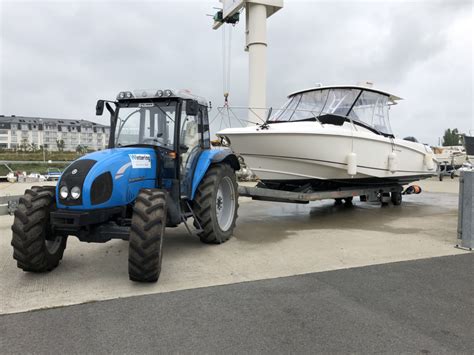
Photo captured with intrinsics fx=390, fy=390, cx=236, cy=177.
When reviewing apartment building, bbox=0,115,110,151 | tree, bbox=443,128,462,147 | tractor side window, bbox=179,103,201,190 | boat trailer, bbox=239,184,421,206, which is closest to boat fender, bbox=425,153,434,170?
boat trailer, bbox=239,184,421,206

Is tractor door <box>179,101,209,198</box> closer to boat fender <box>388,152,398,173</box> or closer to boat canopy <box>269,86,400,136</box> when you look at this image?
boat canopy <box>269,86,400,136</box>

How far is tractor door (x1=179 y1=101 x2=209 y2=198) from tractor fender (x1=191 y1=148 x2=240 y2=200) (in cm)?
6

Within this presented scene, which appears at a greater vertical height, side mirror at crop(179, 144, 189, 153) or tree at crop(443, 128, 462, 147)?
tree at crop(443, 128, 462, 147)

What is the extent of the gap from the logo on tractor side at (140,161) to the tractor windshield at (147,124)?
1.20ft

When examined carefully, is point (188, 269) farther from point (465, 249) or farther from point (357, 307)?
point (465, 249)

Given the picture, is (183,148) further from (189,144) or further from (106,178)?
(106,178)

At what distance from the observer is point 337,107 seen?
8.38 m

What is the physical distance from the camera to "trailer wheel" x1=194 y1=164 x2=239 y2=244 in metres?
5.57

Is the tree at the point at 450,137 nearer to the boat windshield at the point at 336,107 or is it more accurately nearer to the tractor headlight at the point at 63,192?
the boat windshield at the point at 336,107

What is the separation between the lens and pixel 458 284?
13.8 ft

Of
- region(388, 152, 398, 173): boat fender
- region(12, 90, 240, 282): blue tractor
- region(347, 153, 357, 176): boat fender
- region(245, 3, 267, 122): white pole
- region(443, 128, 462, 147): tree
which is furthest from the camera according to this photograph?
region(443, 128, 462, 147): tree

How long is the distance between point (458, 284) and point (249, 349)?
8.90 feet

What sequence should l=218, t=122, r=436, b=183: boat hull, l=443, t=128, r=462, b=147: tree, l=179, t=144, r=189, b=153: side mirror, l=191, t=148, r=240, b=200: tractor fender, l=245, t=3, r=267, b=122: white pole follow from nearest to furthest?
l=179, t=144, r=189, b=153: side mirror → l=191, t=148, r=240, b=200: tractor fender → l=218, t=122, r=436, b=183: boat hull → l=245, t=3, r=267, b=122: white pole → l=443, t=128, r=462, b=147: tree

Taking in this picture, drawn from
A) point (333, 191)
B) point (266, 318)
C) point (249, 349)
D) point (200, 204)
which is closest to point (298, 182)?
point (333, 191)
